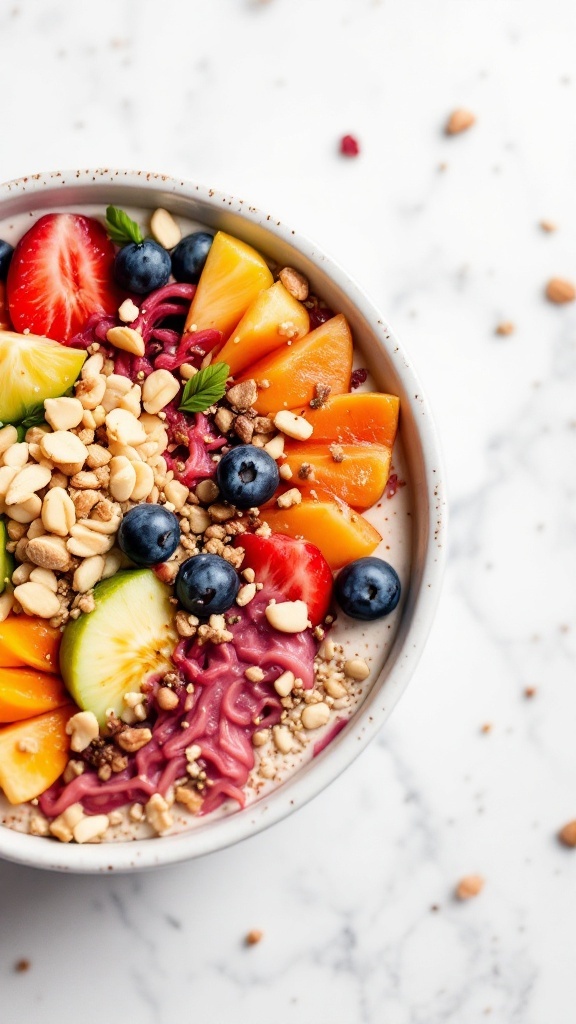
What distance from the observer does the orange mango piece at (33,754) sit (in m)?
1.90

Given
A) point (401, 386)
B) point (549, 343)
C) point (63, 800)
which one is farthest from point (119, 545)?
point (549, 343)

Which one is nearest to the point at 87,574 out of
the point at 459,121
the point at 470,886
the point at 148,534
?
the point at 148,534

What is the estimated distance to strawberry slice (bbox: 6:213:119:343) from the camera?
2023 mm

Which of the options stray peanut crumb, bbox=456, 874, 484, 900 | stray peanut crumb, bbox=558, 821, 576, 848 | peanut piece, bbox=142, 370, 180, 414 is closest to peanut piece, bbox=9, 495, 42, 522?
peanut piece, bbox=142, 370, 180, 414

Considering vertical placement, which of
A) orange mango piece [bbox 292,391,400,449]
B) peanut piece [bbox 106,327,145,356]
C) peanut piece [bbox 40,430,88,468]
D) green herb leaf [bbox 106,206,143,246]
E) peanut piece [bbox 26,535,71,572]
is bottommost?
peanut piece [bbox 26,535,71,572]

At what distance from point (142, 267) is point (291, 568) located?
718mm

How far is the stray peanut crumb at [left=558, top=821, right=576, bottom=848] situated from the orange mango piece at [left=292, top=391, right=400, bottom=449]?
1108 millimetres

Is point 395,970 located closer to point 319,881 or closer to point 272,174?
point 319,881

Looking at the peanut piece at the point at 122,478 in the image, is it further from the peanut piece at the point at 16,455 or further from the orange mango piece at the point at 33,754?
the orange mango piece at the point at 33,754

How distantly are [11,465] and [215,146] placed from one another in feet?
3.37

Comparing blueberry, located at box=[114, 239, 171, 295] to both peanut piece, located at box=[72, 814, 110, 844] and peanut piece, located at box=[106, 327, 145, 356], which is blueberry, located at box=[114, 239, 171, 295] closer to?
peanut piece, located at box=[106, 327, 145, 356]

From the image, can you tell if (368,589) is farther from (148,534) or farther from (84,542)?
(84,542)

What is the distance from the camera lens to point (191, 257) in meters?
2.05

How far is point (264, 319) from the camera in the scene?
1990 millimetres
